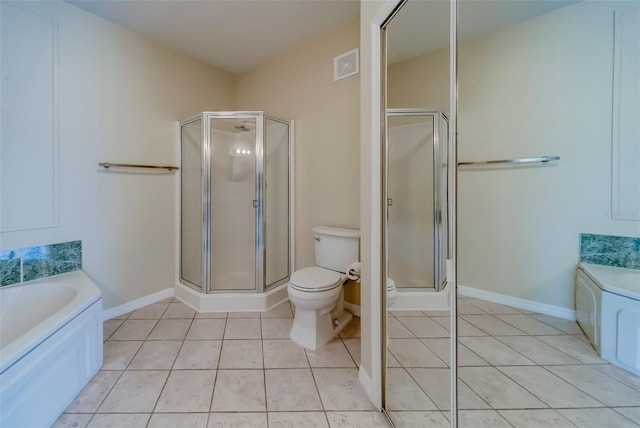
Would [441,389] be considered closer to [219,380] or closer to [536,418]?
[536,418]

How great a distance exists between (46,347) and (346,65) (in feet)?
8.54

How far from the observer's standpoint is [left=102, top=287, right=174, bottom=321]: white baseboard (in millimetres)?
2211

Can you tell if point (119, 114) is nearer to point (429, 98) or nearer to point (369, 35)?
point (369, 35)

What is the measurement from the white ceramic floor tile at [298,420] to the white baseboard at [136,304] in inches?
72.1

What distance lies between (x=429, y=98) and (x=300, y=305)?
57.9 inches

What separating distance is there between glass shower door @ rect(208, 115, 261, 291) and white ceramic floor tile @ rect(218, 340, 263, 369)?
636 millimetres

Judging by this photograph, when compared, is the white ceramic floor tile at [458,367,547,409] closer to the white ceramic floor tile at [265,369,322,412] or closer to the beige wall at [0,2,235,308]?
the white ceramic floor tile at [265,369,322,412]

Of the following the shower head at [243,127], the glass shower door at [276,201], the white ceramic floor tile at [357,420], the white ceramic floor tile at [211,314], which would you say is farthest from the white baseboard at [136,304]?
the white ceramic floor tile at [357,420]

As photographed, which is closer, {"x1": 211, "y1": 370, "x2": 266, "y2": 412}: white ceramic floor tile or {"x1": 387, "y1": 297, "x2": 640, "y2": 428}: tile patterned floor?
{"x1": 387, "y1": 297, "x2": 640, "y2": 428}: tile patterned floor

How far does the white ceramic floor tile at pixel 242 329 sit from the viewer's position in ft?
6.41

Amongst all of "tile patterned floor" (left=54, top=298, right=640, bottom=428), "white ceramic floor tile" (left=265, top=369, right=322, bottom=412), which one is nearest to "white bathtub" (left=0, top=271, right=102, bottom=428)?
"tile patterned floor" (left=54, top=298, right=640, bottom=428)

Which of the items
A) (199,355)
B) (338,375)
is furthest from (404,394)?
(199,355)

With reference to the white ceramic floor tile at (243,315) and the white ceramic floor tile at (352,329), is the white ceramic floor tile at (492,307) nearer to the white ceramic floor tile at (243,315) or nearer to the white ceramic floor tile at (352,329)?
the white ceramic floor tile at (352,329)

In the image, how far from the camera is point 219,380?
1.49 metres
